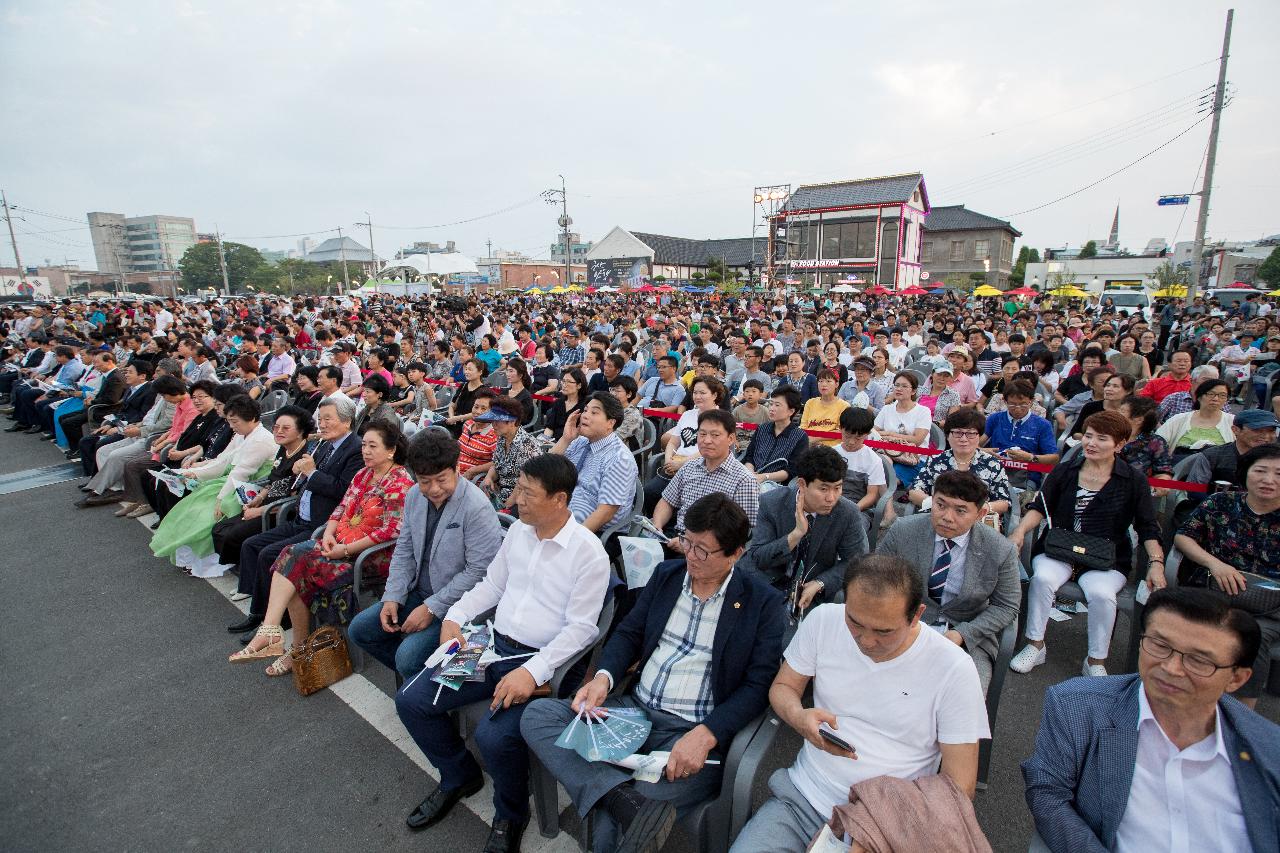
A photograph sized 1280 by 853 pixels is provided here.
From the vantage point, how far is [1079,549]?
11.7ft

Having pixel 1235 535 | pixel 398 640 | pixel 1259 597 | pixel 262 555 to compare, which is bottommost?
pixel 398 640

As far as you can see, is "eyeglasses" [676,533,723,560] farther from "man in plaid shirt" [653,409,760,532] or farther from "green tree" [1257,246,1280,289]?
"green tree" [1257,246,1280,289]

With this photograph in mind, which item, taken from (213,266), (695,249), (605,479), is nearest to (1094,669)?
(605,479)

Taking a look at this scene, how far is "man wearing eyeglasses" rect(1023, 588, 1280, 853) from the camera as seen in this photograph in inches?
64.7

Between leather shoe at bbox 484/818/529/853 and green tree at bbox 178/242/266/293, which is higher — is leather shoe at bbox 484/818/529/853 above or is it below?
below

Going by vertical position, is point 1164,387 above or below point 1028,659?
above

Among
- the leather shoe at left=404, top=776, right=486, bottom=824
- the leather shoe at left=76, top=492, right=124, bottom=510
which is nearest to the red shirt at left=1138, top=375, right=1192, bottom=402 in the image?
the leather shoe at left=404, top=776, right=486, bottom=824

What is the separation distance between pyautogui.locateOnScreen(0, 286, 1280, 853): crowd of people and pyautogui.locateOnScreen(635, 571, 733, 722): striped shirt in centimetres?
1

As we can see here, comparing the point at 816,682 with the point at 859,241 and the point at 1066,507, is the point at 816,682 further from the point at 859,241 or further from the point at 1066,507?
the point at 859,241

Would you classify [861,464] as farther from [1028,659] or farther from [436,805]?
[436,805]

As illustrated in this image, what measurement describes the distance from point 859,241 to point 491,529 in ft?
155

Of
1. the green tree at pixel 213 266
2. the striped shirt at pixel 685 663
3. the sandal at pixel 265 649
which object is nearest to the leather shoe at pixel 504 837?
the striped shirt at pixel 685 663

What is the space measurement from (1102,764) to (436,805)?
2.60 meters

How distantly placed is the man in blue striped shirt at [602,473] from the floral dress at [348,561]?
3.89 ft
